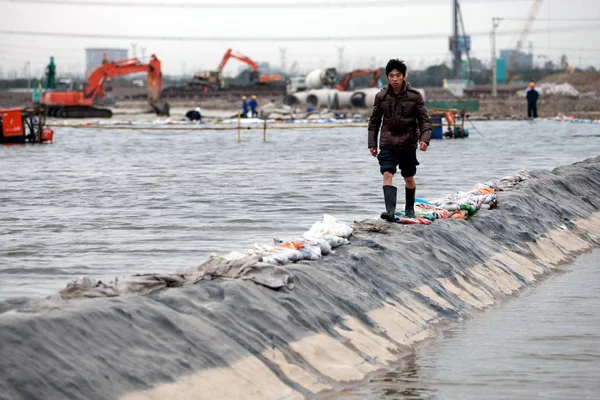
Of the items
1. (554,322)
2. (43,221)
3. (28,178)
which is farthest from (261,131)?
(554,322)

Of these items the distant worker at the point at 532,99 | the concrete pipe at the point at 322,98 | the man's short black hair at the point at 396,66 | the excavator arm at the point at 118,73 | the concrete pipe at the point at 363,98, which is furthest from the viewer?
the concrete pipe at the point at 322,98

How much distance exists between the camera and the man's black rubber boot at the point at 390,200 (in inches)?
470

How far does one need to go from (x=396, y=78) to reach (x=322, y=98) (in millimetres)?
71732

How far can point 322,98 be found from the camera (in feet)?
272

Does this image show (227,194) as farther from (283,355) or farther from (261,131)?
(261,131)

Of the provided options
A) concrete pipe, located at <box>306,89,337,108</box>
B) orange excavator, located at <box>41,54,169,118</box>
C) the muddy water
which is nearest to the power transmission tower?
concrete pipe, located at <box>306,89,337,108</box>

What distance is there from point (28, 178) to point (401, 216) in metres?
13.3

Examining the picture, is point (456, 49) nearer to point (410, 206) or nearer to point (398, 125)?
point (410, 206)

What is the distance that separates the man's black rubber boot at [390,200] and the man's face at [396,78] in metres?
1.10

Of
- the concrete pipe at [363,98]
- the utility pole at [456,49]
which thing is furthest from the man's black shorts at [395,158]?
the utility pole at [456,49]

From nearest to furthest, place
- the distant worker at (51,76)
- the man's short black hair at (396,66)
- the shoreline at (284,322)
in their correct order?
the shoreline at (284,322) → the man's short black hair at (396,66) → the distant worker at (51,76)

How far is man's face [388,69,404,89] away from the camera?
11445 millimetres

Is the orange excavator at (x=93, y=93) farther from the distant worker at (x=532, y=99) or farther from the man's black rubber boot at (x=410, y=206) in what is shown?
the man's black rubber boot at (x=410, y=206)

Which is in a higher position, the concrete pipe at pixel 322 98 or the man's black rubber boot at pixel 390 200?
the concrete pipe at pixel 322 98
